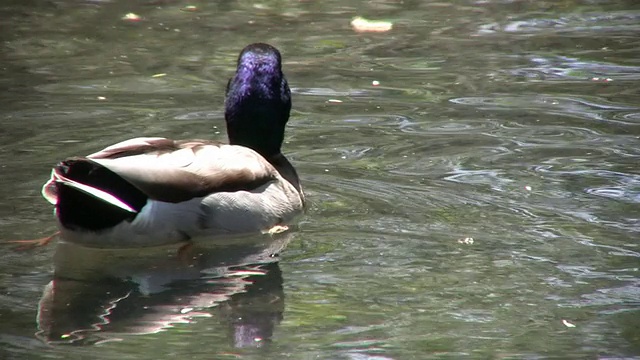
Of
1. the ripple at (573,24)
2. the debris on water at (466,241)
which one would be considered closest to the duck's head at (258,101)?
the debris on water at (466,241)

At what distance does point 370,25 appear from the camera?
12820 millimetres

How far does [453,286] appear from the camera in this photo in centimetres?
628

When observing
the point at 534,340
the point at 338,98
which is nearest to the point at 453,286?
the point at 534,340

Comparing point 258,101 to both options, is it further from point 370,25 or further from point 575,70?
point 370,25

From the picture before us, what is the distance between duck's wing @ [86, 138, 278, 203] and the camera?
265 inches

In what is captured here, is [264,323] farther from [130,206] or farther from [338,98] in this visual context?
[338,98]

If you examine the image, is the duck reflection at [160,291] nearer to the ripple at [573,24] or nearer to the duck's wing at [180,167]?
the duck's wing at [180,167]

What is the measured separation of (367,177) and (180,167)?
5.36 ft

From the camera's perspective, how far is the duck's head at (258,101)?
8.08m

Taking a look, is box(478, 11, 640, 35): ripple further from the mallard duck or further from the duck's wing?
the duck's wing

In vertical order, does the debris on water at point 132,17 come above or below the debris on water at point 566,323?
above

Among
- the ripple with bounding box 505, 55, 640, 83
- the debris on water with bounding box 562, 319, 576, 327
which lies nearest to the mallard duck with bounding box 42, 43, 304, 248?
the debris on water with bounding box 562, 319, 576, 327

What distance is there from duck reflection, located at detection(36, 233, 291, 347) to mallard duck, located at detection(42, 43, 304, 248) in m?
0.13

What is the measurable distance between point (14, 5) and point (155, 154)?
24.5ft
